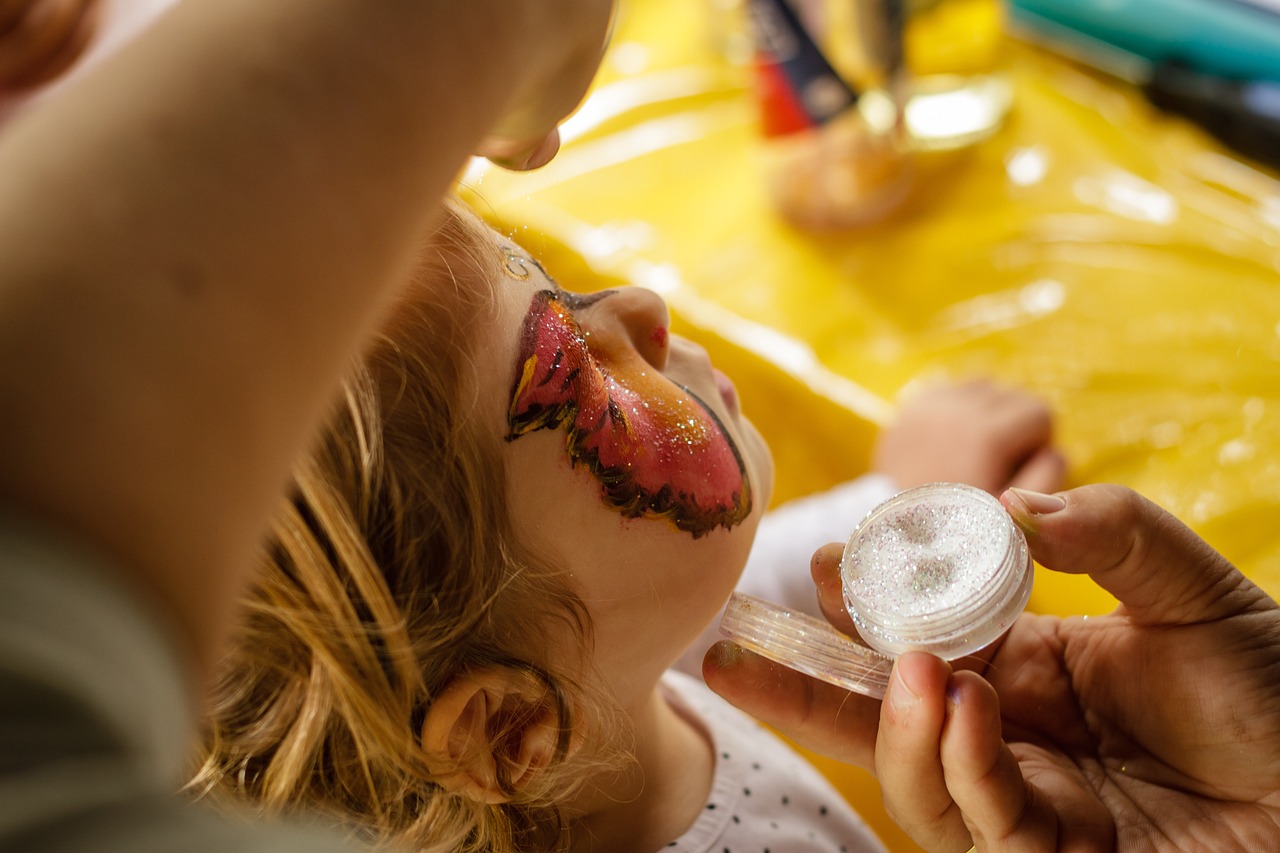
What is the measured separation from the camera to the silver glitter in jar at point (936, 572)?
0.35 meters

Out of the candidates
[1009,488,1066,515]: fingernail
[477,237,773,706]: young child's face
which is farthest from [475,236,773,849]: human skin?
[1009,488,1066,515]: fingernail

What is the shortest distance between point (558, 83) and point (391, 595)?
0.58 ft

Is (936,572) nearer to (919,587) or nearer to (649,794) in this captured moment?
(919,587)

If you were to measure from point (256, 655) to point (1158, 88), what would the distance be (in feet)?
2.55

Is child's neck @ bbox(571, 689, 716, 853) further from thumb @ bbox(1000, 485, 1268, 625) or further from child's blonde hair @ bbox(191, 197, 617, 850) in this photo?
thumb @ bbox(1000, 485, 1268, 625)

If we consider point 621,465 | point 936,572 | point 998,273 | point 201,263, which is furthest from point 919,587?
point 998,273

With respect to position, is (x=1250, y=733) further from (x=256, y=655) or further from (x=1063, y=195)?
(x=1063, y=195)

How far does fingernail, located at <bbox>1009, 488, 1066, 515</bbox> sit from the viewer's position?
14.8 inches

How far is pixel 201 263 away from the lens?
0.18m

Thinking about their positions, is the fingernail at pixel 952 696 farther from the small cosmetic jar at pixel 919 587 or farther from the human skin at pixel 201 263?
the human skin at pixel 201 263

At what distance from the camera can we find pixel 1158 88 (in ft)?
2.70

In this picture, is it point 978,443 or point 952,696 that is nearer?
point 952,696

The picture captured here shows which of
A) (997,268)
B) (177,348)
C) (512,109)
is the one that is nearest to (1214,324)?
(997,268)

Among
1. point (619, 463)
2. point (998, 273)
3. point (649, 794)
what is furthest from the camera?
point (998, 273)
